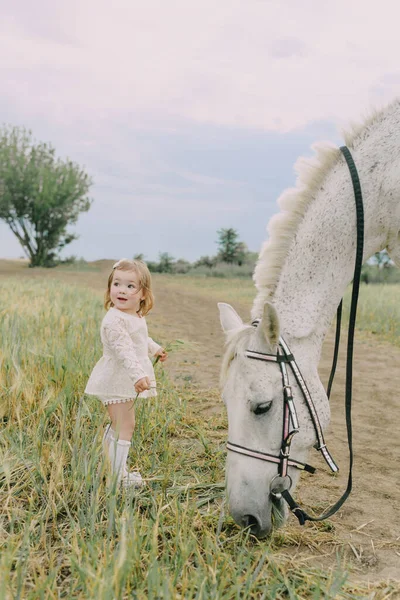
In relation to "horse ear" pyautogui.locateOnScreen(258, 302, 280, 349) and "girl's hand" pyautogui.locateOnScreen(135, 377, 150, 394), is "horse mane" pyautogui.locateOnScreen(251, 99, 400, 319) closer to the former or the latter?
"horse ear" pyautogui.locateOnScreen(258, 302, 280, 349)

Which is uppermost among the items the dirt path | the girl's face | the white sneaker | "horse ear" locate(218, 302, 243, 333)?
the girl's face

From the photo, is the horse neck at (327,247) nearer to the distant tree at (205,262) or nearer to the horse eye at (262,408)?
the horse eye at (262,408)

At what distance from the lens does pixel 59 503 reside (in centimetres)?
240

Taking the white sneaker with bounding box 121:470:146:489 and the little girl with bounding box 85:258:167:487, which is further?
the little girl with bounding box 85:258:167:487

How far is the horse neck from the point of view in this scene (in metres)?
2.51

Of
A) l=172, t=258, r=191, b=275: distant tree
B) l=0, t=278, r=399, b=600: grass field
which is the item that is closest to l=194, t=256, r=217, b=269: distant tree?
l=172, t=258, r=191, b=275: distant tree

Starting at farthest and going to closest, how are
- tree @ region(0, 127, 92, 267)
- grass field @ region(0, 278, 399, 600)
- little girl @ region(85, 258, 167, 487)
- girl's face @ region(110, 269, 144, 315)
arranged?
tree @ region(0, 127, 92, 267) < girl's face @ region(110, 269, 144, 315) < little girl @ region(85, 258, 167, 487) < grass field @ region(0, 278, 399, 600)

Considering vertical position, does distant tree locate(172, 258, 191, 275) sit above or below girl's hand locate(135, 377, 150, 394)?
above

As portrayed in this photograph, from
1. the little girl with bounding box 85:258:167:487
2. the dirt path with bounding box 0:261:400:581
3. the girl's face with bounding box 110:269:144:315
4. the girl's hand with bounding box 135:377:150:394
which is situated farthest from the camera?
the girl's face with bounding box 110:269:144:315

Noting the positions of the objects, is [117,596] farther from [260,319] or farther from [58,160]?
[58,160]

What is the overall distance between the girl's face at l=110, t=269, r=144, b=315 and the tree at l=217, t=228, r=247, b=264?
125ft

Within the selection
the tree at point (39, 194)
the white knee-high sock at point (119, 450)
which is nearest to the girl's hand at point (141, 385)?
the white knee-high sock at point (119, 450)

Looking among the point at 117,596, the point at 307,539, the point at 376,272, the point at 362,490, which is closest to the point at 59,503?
the point at 117,596

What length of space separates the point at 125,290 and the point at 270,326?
3.61 ft
